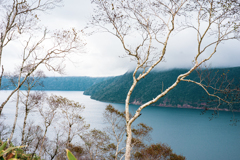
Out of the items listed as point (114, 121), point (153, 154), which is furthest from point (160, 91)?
point (114, 121)

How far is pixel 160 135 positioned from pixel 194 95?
207 ft

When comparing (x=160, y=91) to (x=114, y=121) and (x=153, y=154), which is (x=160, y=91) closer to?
(x=153, y=154)

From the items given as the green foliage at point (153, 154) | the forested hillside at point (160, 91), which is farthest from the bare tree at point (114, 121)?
the forested hillside at point (160, 91)

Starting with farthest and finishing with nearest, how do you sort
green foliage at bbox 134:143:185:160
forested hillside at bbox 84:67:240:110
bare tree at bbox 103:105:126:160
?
1. forested hillside at bbox 84:67:240:110
2. green foliage at bbox 134:143:185:160
3. bare tree at bbox 103:105:126:160

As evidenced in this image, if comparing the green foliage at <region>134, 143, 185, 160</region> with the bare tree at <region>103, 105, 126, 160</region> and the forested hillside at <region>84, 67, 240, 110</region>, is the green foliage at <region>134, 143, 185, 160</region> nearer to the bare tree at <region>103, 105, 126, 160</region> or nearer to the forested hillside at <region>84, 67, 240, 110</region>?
the bare tree at <region>103, 105, 126, 160</region>

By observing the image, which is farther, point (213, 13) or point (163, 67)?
point (163, 67)

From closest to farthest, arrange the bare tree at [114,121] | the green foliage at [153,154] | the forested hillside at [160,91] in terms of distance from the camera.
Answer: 1. the bare tree at [114,121]
2. the green foliage at [153,154]
3. the forested hillside at [160,91]

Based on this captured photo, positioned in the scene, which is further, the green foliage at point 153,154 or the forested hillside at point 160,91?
the forested hillside at point 160,91

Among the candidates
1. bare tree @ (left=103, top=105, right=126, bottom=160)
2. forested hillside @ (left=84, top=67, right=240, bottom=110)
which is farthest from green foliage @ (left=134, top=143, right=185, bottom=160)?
forested hillside @ (left=84, top=67, right=240, bottom=110)

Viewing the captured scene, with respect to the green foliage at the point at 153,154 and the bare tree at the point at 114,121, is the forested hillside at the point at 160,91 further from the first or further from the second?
the bare tree at the point at 114,121

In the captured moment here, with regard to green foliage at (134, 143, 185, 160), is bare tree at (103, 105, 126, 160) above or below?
above

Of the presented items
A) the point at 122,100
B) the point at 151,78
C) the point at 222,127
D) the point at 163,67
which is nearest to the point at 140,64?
the point at 222,127

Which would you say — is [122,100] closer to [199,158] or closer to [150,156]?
[199,158]

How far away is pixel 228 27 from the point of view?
11.9 ft
